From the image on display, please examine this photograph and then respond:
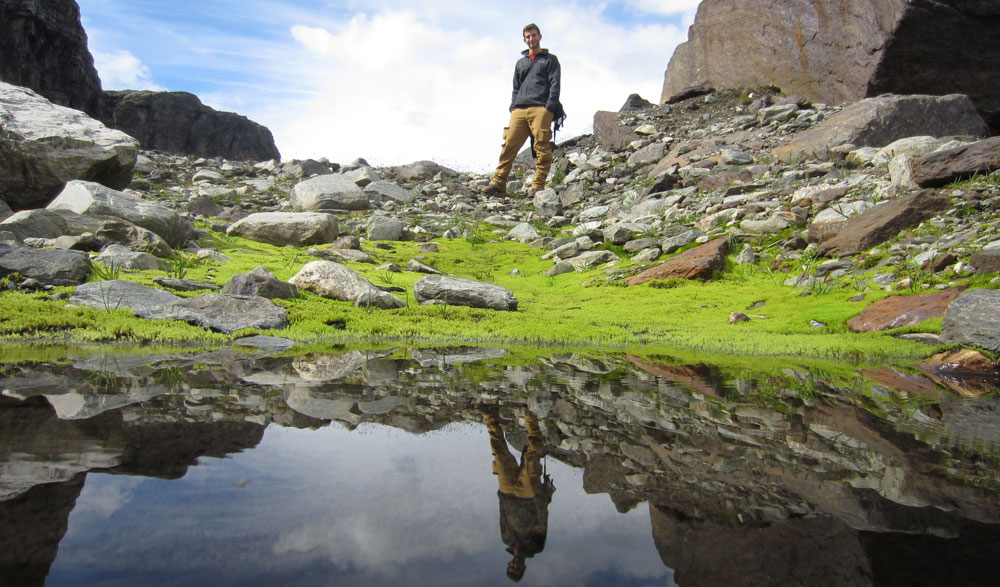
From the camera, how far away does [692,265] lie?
877 centimetres

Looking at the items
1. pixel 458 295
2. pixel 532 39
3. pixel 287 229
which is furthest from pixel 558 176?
pixel 458 295

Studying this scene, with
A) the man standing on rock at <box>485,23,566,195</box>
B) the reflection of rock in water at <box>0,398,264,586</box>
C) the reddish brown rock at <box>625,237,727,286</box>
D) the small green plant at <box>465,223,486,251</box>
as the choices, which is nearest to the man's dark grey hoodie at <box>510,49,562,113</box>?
the man standing on rock at <box>485,23,566,195</box>

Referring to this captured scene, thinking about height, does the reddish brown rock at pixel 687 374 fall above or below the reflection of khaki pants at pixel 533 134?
below

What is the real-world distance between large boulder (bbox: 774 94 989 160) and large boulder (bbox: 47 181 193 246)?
13.0m

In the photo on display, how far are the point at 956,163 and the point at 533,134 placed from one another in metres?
9.76

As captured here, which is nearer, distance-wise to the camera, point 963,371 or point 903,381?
point 903,381

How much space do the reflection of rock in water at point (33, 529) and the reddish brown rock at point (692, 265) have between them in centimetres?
824

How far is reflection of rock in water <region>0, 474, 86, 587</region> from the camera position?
1.17m

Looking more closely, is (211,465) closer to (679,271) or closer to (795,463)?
(795,463)

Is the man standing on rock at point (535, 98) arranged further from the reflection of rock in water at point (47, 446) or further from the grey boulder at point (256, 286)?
the reflection of rock in water at point (47, 446)

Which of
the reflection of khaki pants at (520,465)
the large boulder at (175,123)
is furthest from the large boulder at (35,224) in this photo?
the large boulder at (175,123)

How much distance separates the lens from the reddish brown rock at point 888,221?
25.6 feet

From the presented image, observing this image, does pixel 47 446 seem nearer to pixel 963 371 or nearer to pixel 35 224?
pixel 963 371

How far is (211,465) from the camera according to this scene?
184cm
